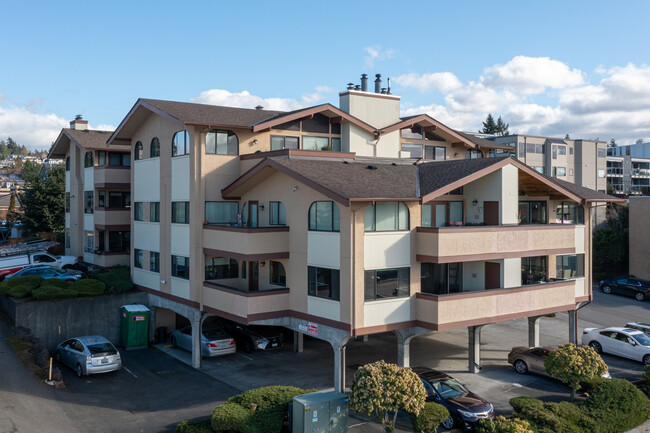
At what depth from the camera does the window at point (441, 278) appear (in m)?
24.9

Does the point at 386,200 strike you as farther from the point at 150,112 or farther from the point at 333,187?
the point at 150,112

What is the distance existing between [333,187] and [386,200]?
2098 mm

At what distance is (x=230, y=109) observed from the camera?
31875mm

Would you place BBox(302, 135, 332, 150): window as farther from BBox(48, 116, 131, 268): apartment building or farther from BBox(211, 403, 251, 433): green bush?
BBox(211, 403, 251, 433): green bush

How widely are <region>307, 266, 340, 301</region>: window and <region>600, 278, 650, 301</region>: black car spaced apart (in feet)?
105

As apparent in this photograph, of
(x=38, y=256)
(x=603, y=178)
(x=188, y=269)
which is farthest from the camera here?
(x=603, y=178)

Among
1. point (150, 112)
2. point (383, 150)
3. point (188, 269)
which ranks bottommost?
point (188, 269)

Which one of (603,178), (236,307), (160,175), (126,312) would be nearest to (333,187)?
(236,307)

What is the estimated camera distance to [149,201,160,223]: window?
106ft

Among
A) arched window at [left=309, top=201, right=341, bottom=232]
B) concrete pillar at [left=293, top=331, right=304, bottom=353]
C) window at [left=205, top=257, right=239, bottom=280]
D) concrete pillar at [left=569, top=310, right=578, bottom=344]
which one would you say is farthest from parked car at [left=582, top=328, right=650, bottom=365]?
window at [left=205, top=257, right=239, bottom=280]

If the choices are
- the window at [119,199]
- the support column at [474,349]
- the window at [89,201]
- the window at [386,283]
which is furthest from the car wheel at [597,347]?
the window at [89,201]

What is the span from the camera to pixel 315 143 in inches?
1206

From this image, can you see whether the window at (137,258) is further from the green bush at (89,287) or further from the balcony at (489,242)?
the balcony at (489,242)

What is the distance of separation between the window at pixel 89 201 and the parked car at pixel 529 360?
1153 inches
